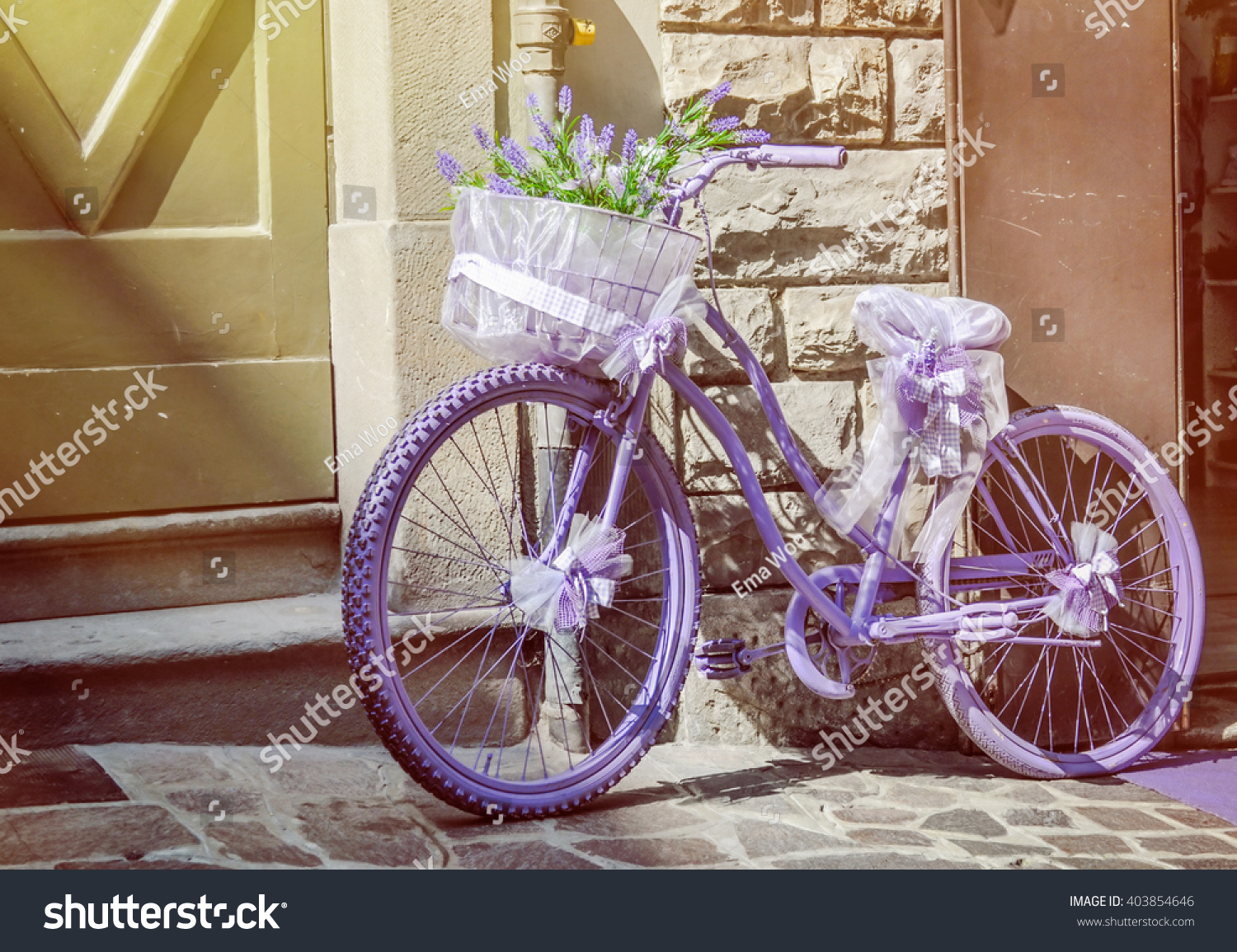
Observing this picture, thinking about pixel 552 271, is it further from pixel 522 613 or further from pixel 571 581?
pixel 522 613

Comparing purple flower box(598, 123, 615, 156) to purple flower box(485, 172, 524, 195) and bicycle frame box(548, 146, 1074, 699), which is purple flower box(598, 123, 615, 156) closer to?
purple flower box(485, 172, 524, 195)

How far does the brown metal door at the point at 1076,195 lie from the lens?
3789 mm

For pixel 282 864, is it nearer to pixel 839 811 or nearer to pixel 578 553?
pixel 578 553

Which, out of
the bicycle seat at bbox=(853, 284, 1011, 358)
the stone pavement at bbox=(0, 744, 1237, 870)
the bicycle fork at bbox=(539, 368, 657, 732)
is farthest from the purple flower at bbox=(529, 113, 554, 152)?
the stone pavement at bbox=(0, 744, 1237, 870)

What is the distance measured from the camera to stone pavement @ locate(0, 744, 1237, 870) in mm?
2941

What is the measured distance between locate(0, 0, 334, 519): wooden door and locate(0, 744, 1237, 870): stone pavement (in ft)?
2.64

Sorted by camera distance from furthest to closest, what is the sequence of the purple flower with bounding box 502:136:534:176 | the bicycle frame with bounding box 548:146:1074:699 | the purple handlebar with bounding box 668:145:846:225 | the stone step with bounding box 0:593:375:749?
the stone step with bounding box 0:593:375:749 < the bicycle frame with bounding box 548:146:1074:699 < the purple handlebar with bounding box 668:145:846:225 < the purple flower with bounding box 502:136:534:176

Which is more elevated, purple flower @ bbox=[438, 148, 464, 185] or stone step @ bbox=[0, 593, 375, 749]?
purple flower @ bbox=[438, 148, 464, 185]

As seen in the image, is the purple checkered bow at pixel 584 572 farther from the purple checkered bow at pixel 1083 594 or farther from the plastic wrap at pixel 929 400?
the purple checkered bow at pixel 1083 594

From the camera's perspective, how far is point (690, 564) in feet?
11.0

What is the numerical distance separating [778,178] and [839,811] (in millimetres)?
1680

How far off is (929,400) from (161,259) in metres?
2.09

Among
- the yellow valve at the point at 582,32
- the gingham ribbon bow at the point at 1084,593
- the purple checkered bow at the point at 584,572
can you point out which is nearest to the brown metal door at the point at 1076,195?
the gingham ribbon bow at the point at 1084,593

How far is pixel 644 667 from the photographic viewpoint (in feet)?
12.3
